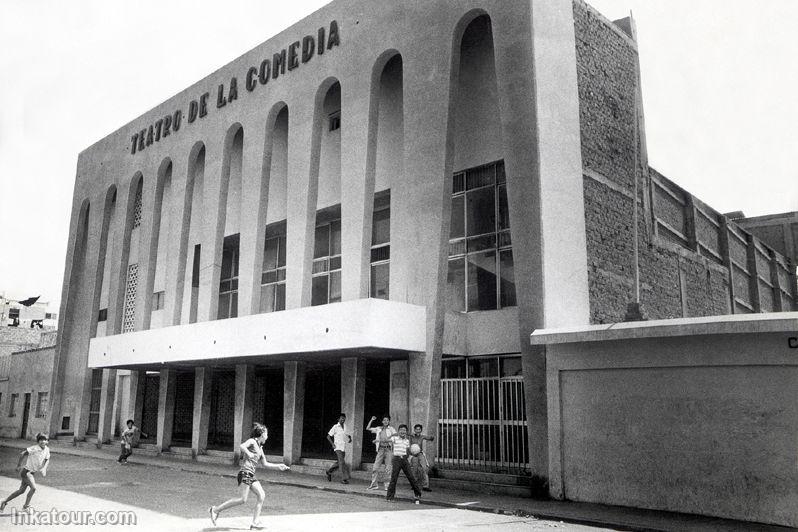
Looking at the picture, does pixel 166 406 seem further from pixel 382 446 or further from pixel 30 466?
pixel 30 466

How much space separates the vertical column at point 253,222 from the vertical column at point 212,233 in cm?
143

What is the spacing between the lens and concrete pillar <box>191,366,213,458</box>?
73.0 feet

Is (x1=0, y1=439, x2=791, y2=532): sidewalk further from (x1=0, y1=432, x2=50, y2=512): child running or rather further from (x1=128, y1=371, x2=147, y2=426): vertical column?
(x1=128, y1=371, x2=147, y2=426): vertical column

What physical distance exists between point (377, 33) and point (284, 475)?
1223cm

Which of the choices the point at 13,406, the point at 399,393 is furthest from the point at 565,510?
the point at 13,406

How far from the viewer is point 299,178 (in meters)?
20.1

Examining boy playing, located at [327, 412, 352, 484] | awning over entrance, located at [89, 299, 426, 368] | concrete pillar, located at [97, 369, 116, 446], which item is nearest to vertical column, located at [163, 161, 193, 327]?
awning over entrance, located at [89, 299, 426, 368]

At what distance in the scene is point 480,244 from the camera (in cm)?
1786

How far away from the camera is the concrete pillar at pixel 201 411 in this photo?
73.0ft

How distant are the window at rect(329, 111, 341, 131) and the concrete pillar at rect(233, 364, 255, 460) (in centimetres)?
794

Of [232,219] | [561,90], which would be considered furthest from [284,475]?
[561,90]

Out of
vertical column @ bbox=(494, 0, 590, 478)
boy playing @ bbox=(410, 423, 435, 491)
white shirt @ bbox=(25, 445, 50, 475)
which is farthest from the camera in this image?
vertical column @ bbox=(494, 0, 590, 478)

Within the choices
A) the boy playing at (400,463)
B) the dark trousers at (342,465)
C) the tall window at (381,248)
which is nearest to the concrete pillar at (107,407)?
the tall window at (381,248)

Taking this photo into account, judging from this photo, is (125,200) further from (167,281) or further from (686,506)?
(686,506)
